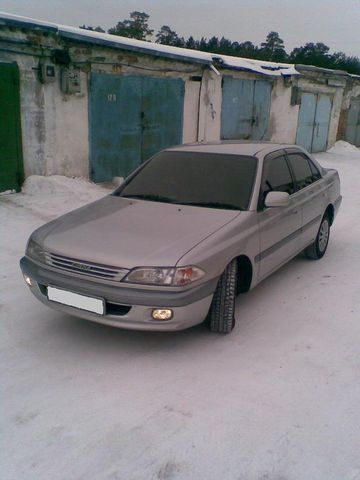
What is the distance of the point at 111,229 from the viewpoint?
3611 mm

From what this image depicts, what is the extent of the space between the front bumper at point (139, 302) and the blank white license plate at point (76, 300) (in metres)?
0.03

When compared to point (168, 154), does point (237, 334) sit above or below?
below

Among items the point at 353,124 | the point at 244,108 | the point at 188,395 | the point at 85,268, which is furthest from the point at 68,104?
the point at 353,124

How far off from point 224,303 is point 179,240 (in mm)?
613

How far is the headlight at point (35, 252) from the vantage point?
3.54m

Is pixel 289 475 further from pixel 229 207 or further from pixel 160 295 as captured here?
pixel 229 207

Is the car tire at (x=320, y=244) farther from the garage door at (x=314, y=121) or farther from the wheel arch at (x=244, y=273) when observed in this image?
the garage door at (x=314, y=121)

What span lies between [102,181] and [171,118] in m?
2.43

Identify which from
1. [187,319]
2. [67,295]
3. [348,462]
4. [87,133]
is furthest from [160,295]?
[87,133]

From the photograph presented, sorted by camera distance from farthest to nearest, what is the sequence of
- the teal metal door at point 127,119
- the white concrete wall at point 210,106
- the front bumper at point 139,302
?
the white concrete wall at point 210,106 → the teal metal door at point 127,119 → the front bumper at point 139,302

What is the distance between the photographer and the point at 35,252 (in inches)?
142

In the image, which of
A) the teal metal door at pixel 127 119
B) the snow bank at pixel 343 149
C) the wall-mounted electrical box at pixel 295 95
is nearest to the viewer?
the teal metal door at pixel 127 119

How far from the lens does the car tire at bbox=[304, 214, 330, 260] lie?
17.9 feet

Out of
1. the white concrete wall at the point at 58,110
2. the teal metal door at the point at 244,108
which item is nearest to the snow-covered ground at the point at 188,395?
the white concrete wall at the point at 58,110
